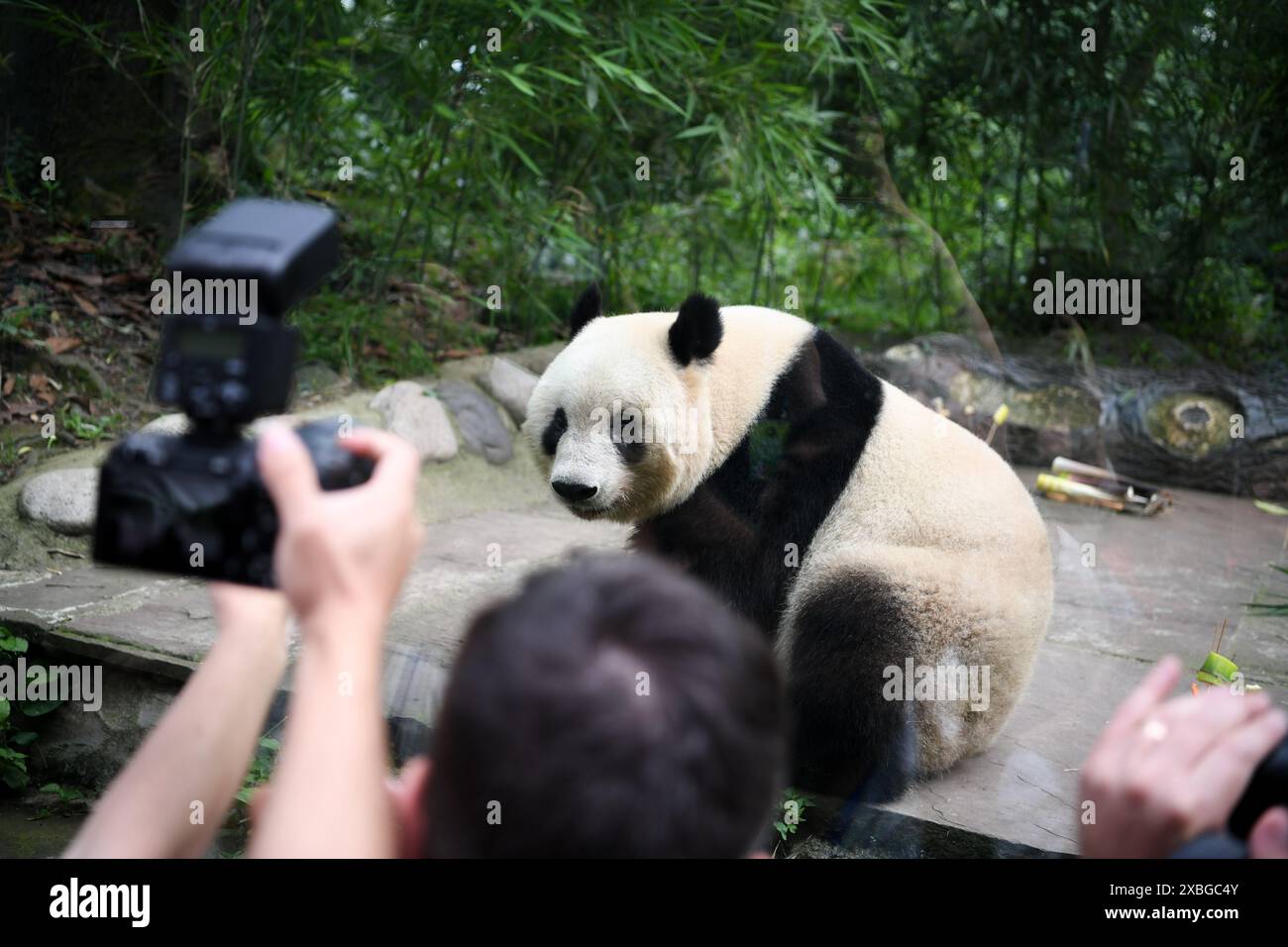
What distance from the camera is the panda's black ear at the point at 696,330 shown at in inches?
88.7

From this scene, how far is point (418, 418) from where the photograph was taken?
12.8 feet

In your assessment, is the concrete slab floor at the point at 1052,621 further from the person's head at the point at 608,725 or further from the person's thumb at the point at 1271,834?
the person's head at the point at 608,725

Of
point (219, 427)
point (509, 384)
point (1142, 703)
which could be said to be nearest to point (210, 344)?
point (219, 427)

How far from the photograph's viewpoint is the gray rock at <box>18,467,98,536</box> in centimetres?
318

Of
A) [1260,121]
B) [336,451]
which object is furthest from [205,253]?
[1260,121]

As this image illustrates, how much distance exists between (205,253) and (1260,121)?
12.6 feet

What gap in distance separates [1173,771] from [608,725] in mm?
475

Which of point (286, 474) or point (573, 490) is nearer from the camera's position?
point (286, 474)

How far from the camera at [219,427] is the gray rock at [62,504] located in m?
2.56

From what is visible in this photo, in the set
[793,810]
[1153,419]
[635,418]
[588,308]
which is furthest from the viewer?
[1153,419]

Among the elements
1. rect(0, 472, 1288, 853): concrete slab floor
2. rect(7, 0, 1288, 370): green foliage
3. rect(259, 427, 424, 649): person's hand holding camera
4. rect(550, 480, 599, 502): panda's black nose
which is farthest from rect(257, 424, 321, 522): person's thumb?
rect(7, 0, 1288, 370): green foliage

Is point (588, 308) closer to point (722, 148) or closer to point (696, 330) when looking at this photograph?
point (696, 330)

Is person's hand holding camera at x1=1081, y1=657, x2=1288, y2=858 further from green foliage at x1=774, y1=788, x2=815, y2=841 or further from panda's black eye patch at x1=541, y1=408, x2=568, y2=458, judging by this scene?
panda's black eye patch at x1=541, y1=408, x2=568, y2=458

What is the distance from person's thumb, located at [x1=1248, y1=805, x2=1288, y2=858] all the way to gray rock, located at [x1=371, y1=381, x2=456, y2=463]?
126 inches
